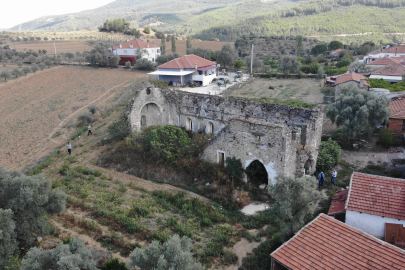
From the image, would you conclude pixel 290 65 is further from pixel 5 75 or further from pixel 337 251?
pixel 5 75

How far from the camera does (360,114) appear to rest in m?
20.5

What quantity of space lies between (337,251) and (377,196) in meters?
3.93

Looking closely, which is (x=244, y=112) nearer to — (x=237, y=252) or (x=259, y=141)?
(x=259, y=141)

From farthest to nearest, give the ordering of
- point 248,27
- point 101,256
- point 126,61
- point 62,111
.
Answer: point 248,27
point 126,61
point 62,111
point 101,256

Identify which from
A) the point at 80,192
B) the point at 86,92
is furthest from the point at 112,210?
the point at 86,92

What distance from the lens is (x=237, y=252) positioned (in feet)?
36.2

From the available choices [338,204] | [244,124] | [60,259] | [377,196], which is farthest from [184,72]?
[60,259]

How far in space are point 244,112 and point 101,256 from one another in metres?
12.3

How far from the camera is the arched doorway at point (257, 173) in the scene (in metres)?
15.5

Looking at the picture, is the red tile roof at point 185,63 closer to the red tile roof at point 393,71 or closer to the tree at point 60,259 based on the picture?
the red tile roof at point 393,71

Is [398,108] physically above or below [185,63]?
below

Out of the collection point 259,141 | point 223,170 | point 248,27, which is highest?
point 248,27

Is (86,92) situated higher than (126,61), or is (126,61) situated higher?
(126,61)

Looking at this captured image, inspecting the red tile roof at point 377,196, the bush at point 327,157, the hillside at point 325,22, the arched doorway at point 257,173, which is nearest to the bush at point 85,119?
the arched doorway at point 257,173
